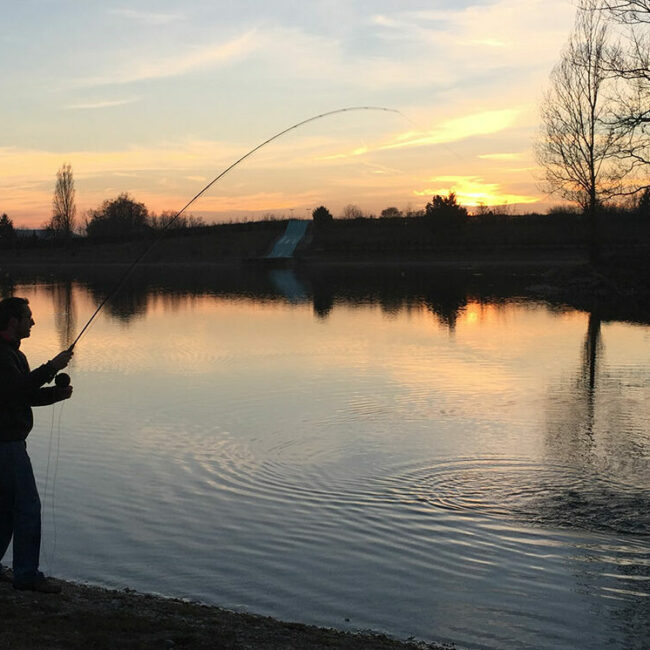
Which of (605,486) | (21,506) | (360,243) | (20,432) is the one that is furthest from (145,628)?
(360,243)

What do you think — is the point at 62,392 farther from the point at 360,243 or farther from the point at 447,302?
the point at 360,243

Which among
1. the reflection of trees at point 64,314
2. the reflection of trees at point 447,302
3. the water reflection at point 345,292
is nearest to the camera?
the reflection of trees at point 64,314

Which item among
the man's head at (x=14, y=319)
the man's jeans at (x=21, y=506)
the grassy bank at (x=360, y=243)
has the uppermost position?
the grassy bank at (x=360, y=243)

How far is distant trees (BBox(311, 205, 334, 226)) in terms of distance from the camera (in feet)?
381

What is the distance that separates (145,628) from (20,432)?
162cm

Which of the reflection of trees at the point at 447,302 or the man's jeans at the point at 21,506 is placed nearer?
the man's jeans at the point at 21,506

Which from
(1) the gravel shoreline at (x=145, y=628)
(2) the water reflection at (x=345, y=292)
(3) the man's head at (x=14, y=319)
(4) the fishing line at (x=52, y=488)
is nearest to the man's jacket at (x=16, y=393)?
(3) the man's head at (x=14, y=319)

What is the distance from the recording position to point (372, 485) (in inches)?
399

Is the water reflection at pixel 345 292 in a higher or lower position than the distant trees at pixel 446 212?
lower

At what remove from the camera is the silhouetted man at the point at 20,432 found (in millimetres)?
6102

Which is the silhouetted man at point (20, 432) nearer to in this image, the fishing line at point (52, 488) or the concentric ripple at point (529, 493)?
the fishing line at point (52, 488)

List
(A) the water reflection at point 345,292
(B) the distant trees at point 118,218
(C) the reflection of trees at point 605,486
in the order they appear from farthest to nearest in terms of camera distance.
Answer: (B) the distant trees at point 118,218, (A) the water reflection at point 345,292, (C) the reflection of trees at point 605,486

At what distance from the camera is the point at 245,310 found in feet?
117

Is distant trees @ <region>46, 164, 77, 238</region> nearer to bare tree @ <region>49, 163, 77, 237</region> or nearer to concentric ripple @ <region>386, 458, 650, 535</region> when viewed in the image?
bare tree @ <region>49, 163, 77, 237</region>
